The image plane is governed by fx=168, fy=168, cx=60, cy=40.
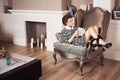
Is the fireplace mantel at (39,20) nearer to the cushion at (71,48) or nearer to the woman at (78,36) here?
the woman at (78,36)

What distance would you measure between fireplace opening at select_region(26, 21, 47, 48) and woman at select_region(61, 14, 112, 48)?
157cm

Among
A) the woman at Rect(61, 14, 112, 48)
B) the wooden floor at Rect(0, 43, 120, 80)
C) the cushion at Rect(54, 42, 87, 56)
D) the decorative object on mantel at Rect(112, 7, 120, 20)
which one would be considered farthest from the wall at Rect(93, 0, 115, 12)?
the cushion at Rect(54, 42, 87, 56)

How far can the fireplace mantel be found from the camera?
405 centimetres

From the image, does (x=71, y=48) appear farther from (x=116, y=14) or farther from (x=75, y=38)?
(x=116, y=14)

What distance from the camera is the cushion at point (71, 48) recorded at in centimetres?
275

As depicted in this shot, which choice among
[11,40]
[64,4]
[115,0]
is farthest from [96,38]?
[11,40]

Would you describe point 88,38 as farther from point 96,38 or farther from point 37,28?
point 37,28

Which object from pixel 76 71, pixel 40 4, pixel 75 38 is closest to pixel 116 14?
pixel 75 38

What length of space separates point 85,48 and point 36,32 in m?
2.45

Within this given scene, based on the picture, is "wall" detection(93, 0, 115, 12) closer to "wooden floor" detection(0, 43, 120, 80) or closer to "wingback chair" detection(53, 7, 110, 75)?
"wingback chair" detection(53, 7, 110, 75)

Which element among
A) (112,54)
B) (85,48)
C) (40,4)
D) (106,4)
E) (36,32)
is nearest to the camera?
(85,48)

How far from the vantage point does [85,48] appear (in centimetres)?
273

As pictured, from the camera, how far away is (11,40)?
5.15 meters

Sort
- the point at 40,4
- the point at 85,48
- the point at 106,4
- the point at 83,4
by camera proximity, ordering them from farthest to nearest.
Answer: the point at 40,4
the point at 83,4
the point at 106,4
the point at 85,48
